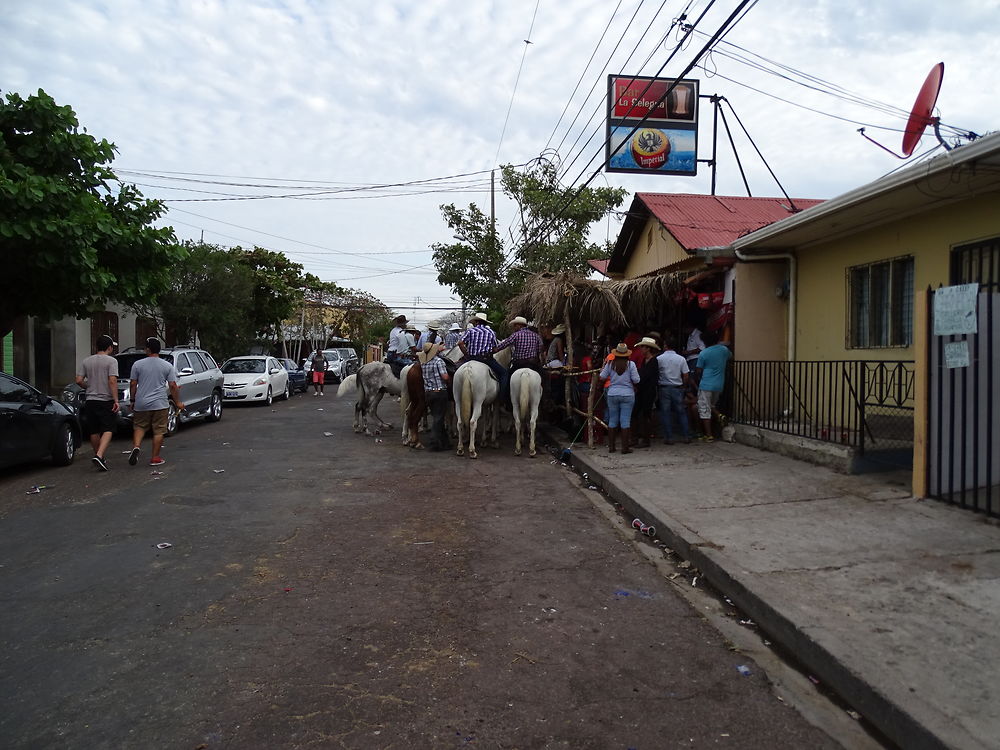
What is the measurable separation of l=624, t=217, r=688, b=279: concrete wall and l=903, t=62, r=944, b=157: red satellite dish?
604 cm

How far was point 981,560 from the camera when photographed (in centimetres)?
523

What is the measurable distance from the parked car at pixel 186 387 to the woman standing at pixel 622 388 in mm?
8266

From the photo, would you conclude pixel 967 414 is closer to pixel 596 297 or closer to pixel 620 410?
pixel 620 410

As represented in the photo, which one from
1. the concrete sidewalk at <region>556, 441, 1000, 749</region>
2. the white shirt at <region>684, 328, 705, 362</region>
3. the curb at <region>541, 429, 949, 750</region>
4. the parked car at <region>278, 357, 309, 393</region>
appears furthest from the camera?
the parked car at <region>278, 357, 309, 393</region>

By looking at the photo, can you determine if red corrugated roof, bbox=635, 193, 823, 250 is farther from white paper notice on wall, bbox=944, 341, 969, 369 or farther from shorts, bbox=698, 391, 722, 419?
white paper notice on wall, bbox=944, 341, 969, 369

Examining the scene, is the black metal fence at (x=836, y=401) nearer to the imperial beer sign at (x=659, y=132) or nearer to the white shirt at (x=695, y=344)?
the white shirt at (x=695, y=344)

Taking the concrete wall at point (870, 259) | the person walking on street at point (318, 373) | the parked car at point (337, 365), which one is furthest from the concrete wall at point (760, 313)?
the parked car at point (337, 365)

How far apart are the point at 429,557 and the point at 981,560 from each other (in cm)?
421

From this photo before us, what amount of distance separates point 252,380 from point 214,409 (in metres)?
4.53

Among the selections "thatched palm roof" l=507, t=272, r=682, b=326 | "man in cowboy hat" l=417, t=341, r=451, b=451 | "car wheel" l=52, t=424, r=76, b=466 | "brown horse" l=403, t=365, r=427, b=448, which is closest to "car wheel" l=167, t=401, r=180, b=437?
"car wheel" l=52, t=424, r=76, b=466

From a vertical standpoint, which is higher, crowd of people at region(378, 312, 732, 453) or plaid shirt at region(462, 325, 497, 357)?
plaid shirt at region(462, 325, 497, 357)

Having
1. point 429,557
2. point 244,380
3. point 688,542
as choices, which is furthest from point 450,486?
point 244,380

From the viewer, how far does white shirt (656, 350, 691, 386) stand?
10.9 m

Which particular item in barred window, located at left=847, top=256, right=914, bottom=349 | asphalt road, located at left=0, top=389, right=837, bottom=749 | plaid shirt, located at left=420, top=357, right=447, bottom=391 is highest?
barred window, located at left=847, top=256, right=914, bottom=349
